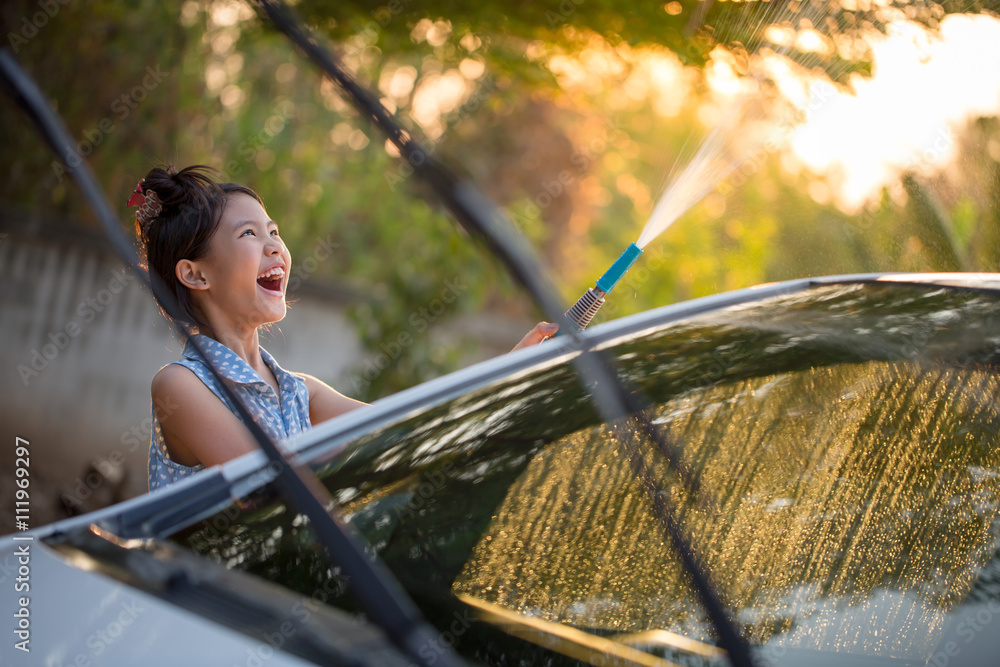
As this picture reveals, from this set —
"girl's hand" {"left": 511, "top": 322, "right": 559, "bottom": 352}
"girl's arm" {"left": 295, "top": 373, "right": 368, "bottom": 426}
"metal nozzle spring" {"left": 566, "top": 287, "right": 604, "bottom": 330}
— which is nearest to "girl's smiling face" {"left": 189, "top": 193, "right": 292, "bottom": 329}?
"girl's arm" {"left": 295, "top": 373, "right": 368, "bottom": 426}

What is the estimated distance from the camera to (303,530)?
1249 mm

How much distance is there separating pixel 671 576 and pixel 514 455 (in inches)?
13.5

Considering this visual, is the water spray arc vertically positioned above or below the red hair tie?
below

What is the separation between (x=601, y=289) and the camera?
5.49ft

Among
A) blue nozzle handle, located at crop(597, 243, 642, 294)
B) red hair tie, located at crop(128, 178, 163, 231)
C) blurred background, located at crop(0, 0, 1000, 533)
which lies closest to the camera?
blue nozzle handle, located at crop(597, 243, 642, 294)

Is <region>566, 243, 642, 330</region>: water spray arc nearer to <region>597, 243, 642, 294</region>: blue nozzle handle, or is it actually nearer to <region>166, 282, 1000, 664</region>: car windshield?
<region>597, 243, 642, 294</region>: blue nozzle handle

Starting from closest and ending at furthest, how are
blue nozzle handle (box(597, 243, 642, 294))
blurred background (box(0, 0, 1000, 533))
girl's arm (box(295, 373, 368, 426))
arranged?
blue nozzle handle (box(597, 243, 642, 294))
girl's arm (box(295, 373, 368, 426))
blurred background (box(0, 0, 1000, 533))

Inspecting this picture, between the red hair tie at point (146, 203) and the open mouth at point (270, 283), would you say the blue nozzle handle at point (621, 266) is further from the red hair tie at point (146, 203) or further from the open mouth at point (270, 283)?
the red hair tie at point (146, 203)

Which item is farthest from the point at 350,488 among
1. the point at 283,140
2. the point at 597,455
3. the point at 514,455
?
the point at 283,140

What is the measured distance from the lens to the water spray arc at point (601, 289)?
1.63m

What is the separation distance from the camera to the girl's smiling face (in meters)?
1.89

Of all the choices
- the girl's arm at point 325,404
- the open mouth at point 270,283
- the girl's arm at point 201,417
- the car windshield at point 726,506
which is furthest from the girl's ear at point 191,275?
the car windshield at point 726,506

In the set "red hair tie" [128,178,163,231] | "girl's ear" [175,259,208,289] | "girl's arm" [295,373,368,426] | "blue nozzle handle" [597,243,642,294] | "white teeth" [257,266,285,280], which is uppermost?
"red hair tie" [128,178,163,231]

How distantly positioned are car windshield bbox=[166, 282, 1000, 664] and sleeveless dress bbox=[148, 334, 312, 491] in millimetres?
478
